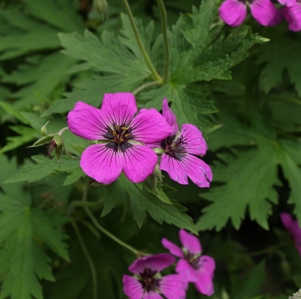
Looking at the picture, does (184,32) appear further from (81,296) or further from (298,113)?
(81,296)

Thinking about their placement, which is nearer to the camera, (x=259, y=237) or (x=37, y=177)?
(x=37, y=177)

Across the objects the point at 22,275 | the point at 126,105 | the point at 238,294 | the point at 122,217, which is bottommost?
the point at 238,294

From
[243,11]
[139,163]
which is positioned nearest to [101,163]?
[139,163]

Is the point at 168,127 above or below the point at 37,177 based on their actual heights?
above

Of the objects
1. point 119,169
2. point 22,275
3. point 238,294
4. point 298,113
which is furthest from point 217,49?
point 238,294

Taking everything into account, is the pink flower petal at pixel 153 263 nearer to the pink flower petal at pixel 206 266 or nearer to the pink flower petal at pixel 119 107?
the pink flower petal at pixel 206 266

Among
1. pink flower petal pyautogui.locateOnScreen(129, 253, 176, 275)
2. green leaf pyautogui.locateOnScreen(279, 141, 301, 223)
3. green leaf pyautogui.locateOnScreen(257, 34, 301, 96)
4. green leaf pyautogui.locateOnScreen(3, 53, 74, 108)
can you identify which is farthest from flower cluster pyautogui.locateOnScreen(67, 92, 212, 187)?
green leaf pyautogui.locateOnScreen(3, 53, 74, 108)
